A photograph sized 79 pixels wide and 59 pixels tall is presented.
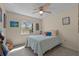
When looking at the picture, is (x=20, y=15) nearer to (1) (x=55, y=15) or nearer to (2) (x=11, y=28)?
(2) (x=11, y=28)

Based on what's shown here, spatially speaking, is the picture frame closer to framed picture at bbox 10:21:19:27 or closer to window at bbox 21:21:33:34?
framed picture at bbox 10:21:19:27

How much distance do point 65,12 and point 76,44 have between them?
1.54 m

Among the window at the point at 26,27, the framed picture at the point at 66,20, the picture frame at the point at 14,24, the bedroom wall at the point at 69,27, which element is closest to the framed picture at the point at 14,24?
the picture frame at the point at 14,24

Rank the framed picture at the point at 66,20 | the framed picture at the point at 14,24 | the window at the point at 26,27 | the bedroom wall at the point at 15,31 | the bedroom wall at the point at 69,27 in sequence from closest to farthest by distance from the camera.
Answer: the bedroom wall at the point at 69,27 < the framed picture at the point at 66,20 < the bedroom wall at the point at 15,31 < the framed picture at the point at 14,24 < the window at the point at 26,27

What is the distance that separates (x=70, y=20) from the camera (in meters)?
3.50

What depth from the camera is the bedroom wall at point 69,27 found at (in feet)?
10.6

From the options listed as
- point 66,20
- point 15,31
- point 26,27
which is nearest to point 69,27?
point 66,20

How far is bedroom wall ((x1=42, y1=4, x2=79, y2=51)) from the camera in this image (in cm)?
323

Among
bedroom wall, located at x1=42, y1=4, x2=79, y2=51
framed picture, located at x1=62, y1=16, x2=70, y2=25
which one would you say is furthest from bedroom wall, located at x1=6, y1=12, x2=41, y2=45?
framed picture, located at x1=62, y1=16, x2=70, y2=25

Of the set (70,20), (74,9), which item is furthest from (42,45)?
(74,9)

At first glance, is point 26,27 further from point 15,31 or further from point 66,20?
point 66,20

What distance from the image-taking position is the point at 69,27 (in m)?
3.55

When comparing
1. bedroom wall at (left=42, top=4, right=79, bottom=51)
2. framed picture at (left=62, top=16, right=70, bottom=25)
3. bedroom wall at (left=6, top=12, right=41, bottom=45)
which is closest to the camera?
bedroom wall at (left=42, top=4, right=79, bottom=51)

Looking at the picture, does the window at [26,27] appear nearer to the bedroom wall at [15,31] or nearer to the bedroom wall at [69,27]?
the bedroom wall at [15,31]
